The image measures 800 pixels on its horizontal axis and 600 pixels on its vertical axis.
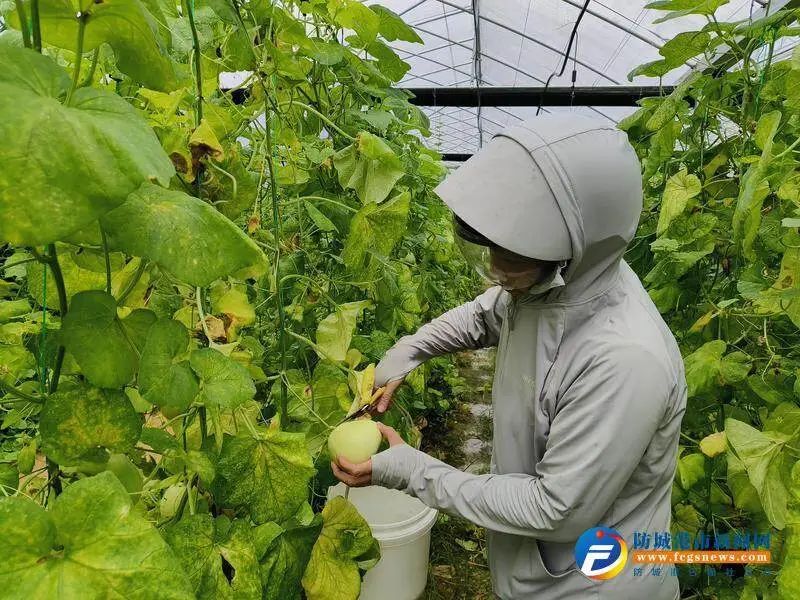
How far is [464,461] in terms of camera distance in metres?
3.50

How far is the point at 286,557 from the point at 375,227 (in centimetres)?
76

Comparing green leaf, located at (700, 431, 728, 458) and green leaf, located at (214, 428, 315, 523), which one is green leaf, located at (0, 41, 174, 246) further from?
green leaf, located at (700, 431, 728, 458)

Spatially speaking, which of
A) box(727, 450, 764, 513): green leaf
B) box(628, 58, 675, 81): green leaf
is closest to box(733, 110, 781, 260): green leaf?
box(727, 450, 764, 513): green leaf

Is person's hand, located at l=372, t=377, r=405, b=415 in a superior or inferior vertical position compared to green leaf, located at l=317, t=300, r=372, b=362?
inferior

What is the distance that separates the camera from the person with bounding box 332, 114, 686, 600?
1.08 metres

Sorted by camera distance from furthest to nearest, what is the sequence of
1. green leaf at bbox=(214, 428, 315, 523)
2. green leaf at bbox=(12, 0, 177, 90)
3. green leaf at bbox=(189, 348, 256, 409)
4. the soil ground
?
the soil ground < green leaf at bbox=(214, 428, 315, 523) < green leaf at bbox=(189, 348, 256, 409) < green leaf at bbox=(12, 0, 177, 90)

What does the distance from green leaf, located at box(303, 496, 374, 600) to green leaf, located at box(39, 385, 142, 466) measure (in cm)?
61

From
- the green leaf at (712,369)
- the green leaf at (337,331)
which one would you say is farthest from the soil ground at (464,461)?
the green leaf at (337,331)

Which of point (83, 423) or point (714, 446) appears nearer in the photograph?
point (83, 423)

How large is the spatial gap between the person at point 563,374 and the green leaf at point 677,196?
0.53 m

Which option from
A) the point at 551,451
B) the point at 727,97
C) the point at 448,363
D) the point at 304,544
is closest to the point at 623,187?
the point at 551,451

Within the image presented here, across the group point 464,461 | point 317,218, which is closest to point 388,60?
point 317,218

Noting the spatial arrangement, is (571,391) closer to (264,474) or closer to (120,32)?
(264,474)
